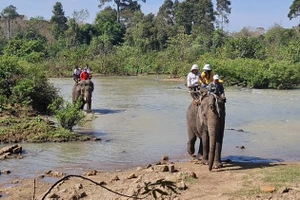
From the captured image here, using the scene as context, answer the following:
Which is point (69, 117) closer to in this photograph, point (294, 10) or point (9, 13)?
point (294, 10)

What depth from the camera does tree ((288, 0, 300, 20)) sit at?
206 ft

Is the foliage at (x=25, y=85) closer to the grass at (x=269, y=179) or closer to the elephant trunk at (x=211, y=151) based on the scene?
the elephant trunk at (x=211, y=151)

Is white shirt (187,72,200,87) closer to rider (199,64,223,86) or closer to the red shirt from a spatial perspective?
rider (199,64,223,86)

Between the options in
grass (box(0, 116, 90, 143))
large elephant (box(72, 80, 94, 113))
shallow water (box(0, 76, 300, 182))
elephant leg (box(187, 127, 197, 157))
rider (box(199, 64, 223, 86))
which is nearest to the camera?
rider (box(199, 64, 223, 86))

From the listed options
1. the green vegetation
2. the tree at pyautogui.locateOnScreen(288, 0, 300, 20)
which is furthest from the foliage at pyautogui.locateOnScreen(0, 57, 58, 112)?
the tree at pyautogui.locateOnScreen(288, 0, 300, 20)

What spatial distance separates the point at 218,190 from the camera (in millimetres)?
8258

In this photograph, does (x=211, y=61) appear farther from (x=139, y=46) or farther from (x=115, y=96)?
(x=139, y=46)

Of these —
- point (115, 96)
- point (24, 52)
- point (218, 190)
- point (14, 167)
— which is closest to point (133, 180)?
point (218, 190)

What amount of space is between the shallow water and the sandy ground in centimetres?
104

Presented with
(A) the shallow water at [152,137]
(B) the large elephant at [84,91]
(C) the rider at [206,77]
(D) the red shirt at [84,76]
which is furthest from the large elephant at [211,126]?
(D) the red shirt at [84,76]

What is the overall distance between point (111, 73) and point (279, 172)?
125 ft

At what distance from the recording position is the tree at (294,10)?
6278cm

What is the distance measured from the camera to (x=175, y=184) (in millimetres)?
7270

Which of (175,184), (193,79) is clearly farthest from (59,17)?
(175,184)
